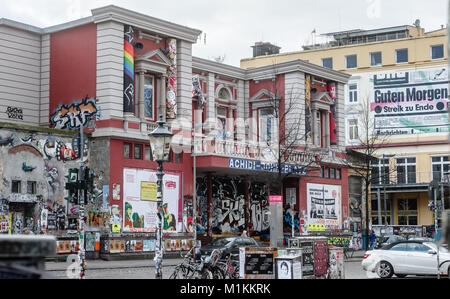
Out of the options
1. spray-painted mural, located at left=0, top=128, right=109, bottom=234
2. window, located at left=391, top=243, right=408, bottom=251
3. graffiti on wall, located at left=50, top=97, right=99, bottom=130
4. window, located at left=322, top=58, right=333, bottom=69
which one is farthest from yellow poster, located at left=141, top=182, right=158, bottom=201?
window, located at left=322, top=58, right=333, bottom=69

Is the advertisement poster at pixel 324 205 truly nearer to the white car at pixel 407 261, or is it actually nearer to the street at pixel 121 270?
the street at pixel 121 270

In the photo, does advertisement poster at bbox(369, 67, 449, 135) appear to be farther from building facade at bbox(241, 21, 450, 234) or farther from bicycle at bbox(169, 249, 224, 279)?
bicycle at bbox(169, 249, 224, 279)

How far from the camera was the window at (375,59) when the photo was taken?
253 feet

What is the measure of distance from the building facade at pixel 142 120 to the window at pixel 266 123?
1.41 feet

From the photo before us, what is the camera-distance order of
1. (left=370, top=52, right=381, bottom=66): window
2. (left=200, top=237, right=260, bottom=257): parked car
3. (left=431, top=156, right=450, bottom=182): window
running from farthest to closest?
(left=370, top=52, right=381, bottom=66): window
(left=431, top=156, right=450, bottom=182): window
(left=200, top=237, right=260, bottom=257): parked car

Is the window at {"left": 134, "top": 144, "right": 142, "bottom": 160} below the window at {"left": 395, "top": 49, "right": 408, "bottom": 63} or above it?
below

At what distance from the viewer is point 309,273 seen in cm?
1972

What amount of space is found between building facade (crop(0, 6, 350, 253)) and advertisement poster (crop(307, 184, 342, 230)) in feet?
1.13

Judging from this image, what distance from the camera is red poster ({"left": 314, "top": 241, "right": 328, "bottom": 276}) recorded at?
20016 millimetres

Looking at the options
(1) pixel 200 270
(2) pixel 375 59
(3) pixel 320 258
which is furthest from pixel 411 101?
(1) pixel 200 270

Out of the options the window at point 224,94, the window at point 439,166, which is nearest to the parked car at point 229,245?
the window at point 224,94

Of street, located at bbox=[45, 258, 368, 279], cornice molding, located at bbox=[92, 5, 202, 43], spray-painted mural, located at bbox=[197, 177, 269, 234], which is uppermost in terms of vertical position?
cornice molding, located at bbox=[92, 5, 202, 43]
